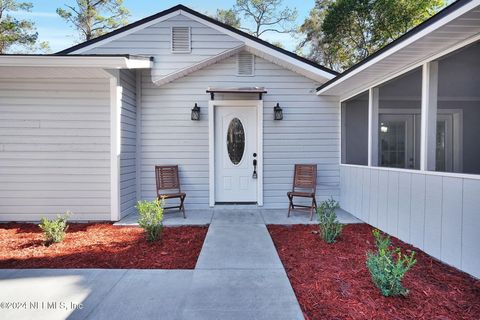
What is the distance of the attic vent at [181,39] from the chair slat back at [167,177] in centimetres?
232

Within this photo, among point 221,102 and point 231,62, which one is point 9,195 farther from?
point 231,62

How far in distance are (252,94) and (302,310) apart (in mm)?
4378

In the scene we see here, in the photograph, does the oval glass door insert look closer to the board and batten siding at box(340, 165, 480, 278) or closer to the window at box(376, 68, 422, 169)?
the board and batten siding at box(340, 165, 480, 278)

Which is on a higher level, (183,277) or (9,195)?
(9,195)

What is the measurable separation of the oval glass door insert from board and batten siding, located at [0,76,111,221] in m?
2.30

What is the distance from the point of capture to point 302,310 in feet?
7.39

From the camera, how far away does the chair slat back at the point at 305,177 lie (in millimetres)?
5477

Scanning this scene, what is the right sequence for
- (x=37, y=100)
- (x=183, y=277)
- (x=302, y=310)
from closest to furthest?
1. (x=302, y=310)
2. (x=183, y=277)
3. (x=37, y=100)

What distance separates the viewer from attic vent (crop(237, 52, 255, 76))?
585 centimetres

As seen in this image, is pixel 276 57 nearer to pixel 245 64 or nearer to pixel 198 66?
pixel 245 64

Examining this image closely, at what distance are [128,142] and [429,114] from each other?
4.74 m

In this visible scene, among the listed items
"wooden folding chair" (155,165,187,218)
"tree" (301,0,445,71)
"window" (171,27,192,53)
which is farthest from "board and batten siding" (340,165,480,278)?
"tree" (301,0,445,71)

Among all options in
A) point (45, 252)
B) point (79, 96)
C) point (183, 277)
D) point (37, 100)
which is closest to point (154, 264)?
point (183, 277)

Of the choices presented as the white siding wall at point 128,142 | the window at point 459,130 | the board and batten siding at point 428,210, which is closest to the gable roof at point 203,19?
the white siding wall at point 128,142
